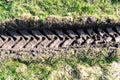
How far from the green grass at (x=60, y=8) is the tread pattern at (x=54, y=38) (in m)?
0.23

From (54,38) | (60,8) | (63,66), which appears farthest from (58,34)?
(63,66)

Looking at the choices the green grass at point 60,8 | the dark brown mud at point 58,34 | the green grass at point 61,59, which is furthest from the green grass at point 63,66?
the green grass at point 60,8

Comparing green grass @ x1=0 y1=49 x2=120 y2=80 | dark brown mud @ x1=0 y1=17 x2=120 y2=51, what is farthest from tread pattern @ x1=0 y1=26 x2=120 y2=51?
green grass @ x1=0 y1=49 x2=120 y2=80

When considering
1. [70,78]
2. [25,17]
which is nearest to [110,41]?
[70,78]

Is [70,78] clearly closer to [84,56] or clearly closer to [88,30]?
[84,56]

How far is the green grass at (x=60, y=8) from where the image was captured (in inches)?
236

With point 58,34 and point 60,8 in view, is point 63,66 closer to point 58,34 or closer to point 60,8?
point 58,34

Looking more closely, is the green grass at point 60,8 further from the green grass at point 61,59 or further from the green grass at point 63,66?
the green grass at point 63,66

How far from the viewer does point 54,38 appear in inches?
242

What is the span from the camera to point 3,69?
5.64m

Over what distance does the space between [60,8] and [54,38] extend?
0.44 m

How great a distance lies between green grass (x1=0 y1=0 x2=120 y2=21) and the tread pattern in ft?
0.75

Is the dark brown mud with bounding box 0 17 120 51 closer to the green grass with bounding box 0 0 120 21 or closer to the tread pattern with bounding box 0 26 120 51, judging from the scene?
the tread pattern with bounding box 0 26 120 51

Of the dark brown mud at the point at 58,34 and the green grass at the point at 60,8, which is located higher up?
the green grass at the point at 60,8
